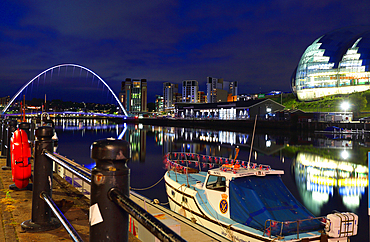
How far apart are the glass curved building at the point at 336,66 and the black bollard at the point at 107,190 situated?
121 meters

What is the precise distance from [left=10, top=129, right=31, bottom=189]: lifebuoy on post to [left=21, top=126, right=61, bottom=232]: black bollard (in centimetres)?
270

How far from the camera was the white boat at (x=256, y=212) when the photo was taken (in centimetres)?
903

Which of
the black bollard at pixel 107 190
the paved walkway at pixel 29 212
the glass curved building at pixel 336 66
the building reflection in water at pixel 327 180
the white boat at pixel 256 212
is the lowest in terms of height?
the building reflection in water at pixel 327 180

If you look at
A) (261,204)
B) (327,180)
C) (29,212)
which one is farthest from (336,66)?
(29,212)

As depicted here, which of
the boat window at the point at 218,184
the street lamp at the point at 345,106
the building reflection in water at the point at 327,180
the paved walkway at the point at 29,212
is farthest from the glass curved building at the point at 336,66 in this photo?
the paved walkway at the point at 29,212

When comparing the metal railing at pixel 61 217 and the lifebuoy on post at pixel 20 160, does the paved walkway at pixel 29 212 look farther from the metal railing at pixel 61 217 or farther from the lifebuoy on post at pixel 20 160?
the metal railing at pixel 61 217

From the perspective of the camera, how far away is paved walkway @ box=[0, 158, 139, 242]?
407 cm

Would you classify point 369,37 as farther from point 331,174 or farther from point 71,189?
point 71,189

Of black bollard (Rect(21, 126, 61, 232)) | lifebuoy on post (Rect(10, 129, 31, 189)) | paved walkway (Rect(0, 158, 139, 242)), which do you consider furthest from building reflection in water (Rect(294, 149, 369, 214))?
black bollard (Rect(21, 126, 61, 232))

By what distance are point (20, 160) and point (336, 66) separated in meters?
123

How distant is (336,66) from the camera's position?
110312 mm

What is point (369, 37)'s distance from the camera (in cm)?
10844

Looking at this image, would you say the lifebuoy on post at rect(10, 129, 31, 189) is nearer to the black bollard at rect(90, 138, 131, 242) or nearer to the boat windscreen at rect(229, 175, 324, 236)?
the black bollard at rect(90, 138, 131, 242)

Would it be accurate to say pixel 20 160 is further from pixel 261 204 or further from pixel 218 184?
pixel 261 204
